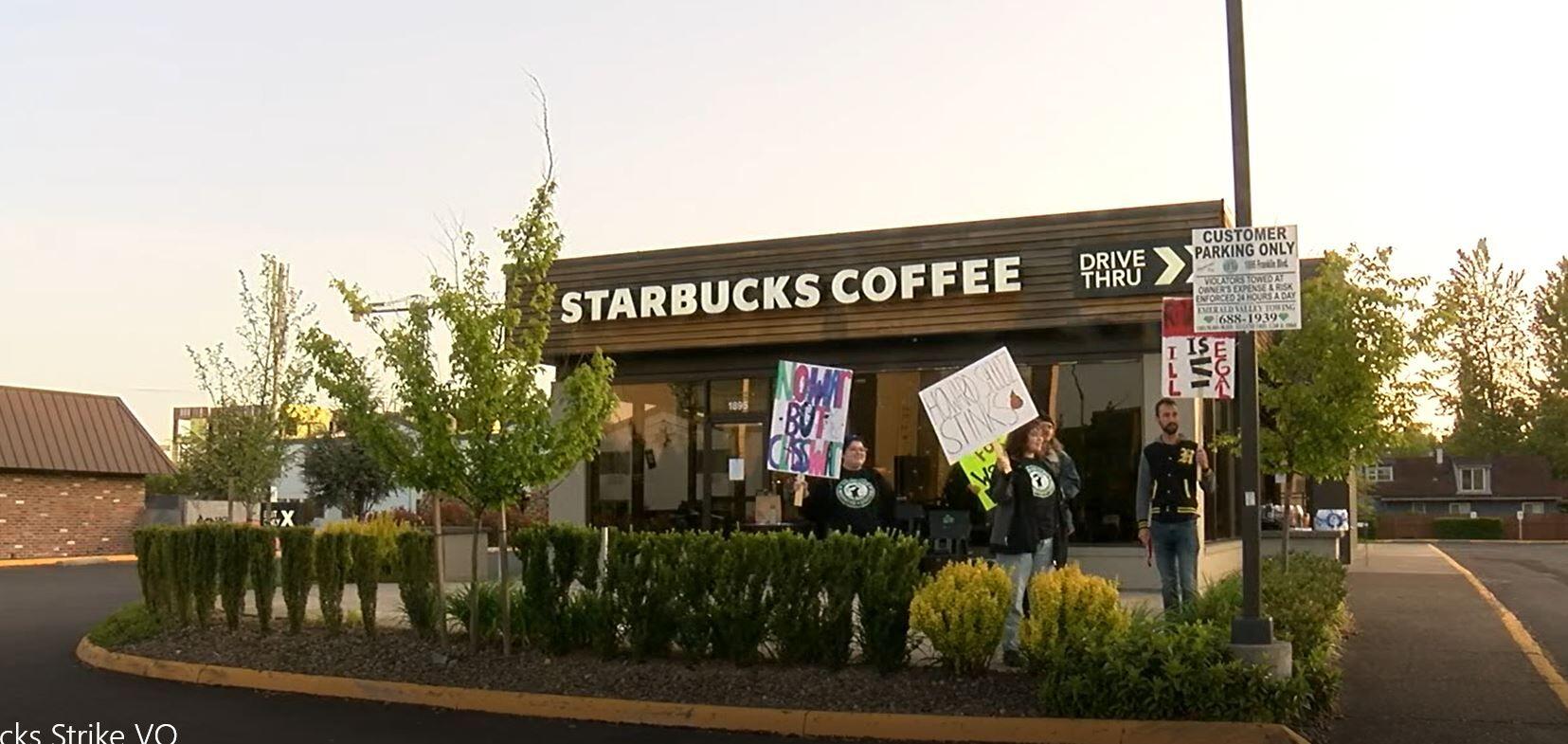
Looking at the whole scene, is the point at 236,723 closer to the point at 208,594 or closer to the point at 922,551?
the point at 208,594

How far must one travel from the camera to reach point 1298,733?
27.1 feet

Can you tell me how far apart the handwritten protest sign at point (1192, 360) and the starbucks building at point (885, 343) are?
6.22 metres

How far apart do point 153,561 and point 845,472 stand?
20.6 ft

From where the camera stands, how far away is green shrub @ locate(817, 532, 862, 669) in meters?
9.88

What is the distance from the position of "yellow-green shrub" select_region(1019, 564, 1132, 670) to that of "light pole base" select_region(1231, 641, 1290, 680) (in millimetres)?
781

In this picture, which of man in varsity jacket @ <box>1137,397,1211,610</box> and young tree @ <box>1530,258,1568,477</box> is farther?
young tree @ <box>1530,258,1568,477</box>

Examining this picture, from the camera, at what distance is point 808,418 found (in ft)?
42.3

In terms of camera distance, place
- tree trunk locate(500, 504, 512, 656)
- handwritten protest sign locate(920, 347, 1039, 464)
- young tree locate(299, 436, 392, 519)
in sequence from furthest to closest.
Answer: young tree locate(299, 436, 392, 519), handwritten protest sign locate(920, 347, 1039, 464), tree trunk locate(500, 504, 512, 656)

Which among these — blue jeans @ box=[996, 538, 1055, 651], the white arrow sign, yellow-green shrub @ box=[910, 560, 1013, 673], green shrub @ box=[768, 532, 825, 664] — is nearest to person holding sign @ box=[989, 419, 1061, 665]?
blue jeans @ box=[996, 538, 1055, 651]

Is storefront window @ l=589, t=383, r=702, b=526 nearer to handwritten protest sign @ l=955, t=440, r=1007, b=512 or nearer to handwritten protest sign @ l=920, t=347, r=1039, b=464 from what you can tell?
handwritten protest sign @ l=955, t=440, r=1007, b=512

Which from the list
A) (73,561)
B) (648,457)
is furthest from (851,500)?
(73,561)

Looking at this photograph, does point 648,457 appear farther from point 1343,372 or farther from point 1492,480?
point 1492,480

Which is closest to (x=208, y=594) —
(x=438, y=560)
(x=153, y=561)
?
(x=153, y=561)

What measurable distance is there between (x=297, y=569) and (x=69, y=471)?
82.4 feet
